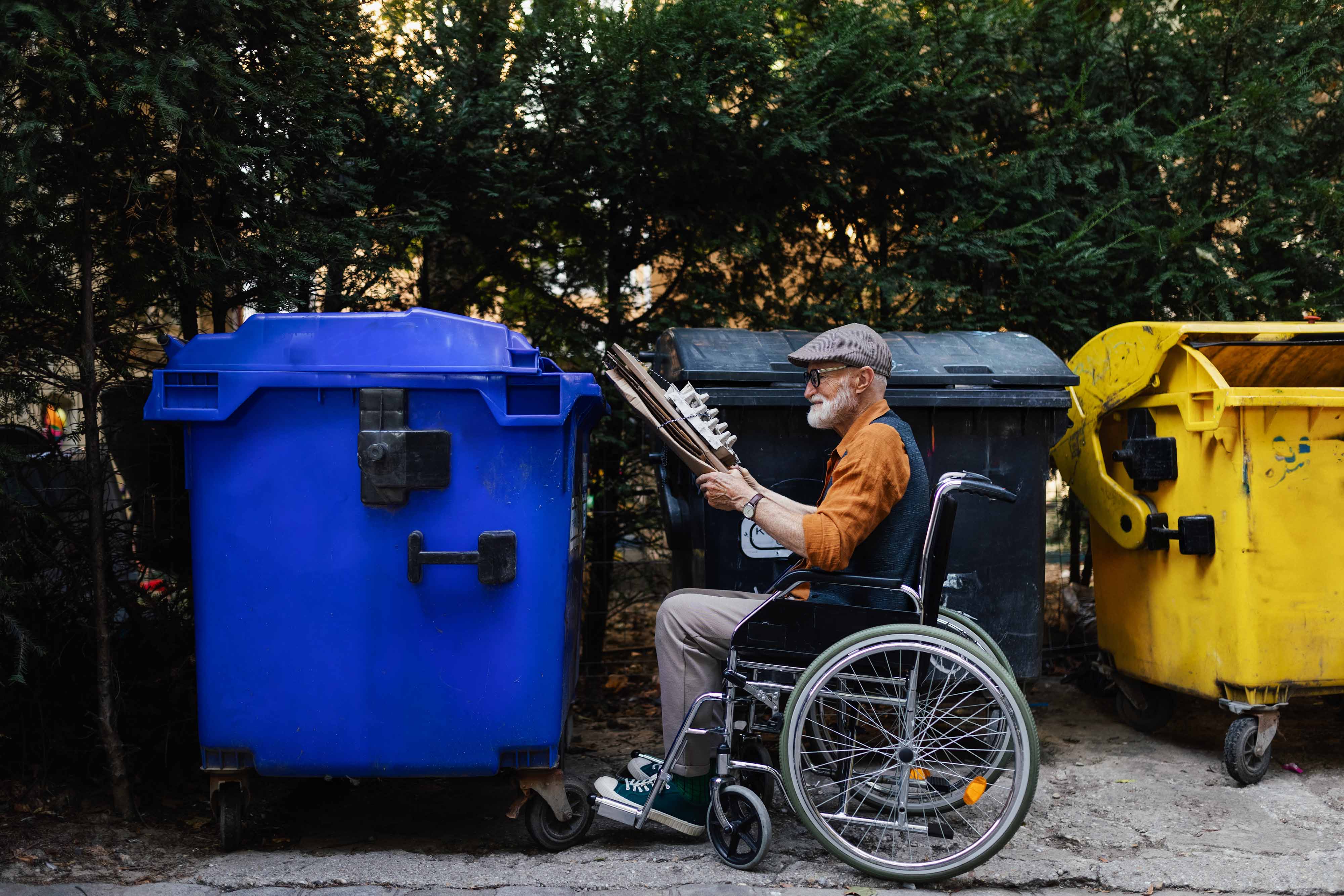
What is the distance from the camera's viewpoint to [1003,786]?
11.0ft

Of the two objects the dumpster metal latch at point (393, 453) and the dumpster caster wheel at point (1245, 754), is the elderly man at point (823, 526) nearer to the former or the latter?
the dumpster metal latch at point (393, 453)

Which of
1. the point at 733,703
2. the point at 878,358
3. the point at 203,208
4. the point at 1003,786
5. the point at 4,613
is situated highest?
the point at 203,208

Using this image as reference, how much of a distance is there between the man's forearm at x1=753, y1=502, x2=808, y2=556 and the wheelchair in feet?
0.34

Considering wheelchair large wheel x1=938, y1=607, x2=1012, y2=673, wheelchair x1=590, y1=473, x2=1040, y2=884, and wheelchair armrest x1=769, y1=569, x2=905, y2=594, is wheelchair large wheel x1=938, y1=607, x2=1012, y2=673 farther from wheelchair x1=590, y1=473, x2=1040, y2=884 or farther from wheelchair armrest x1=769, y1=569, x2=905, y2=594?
wheelchair armrest x1=769, y1=569, x2=905, y2=594

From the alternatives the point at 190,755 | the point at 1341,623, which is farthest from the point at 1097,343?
the point at 190,755

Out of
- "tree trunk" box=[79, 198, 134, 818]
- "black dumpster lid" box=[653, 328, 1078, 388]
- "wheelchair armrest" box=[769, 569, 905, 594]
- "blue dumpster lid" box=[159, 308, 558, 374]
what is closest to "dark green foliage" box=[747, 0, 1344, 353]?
"black dumpster lid" box=[653, 328, 1078, 388]

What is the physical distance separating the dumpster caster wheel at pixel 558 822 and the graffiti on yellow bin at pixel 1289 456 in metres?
2.53

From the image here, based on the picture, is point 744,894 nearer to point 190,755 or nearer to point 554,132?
point 190,755

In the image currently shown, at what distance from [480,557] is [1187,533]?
98.4 inches

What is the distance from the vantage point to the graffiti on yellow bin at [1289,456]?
11.0 feet

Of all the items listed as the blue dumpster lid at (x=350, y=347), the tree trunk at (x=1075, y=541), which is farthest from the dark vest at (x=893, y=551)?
the tree trunk at (x=1075, y=541)

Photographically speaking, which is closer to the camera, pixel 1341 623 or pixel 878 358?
pixel 878 358

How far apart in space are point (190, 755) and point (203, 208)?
1.90m

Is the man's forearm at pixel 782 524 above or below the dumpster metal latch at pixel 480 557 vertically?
above
